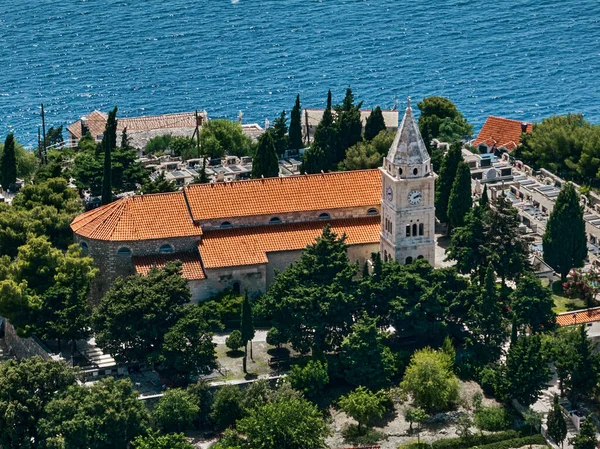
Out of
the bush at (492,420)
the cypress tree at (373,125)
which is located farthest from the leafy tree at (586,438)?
the cypress tree at (373,125)

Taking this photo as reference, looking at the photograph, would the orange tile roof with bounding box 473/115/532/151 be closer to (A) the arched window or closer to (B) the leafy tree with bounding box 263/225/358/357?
(B) the leafy tree with bounding box 263/225/358/357

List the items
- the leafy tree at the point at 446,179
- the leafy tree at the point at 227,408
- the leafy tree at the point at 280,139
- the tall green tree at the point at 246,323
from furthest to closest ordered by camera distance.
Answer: the leafy tree at the point at 280,139 → the leafy tree at the point at 446,179 → the tall green tree at the point at 246,323 → the leafy tree at the point at 227,408

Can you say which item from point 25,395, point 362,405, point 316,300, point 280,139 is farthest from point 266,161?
point 25,395

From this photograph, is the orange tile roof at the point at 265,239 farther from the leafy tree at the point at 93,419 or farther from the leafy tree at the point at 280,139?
the leafy tree at the point at 280,139

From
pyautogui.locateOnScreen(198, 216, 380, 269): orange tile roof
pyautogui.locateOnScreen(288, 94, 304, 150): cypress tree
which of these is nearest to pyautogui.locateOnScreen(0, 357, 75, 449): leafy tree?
pyautogui.locateOnScreen(198, 216, 380, 269): orange tile roof

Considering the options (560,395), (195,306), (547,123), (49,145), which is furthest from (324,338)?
(49,145)

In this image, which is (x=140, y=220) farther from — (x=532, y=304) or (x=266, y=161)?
(x=532, y=304)
